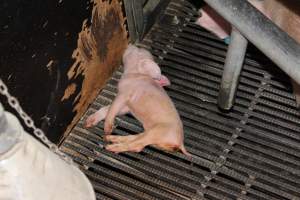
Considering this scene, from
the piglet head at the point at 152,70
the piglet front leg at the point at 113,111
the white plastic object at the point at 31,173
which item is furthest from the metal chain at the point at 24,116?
the piglet head at the point at 152,70

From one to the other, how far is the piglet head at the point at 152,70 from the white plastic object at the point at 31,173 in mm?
896

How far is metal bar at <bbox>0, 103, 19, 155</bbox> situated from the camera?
0.89m

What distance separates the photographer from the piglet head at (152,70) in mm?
1914

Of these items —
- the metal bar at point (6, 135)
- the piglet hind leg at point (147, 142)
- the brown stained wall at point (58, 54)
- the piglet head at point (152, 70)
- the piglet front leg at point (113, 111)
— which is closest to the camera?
the metal bar at point (6, 135)

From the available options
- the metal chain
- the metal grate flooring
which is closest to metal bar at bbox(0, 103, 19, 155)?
the metal chain

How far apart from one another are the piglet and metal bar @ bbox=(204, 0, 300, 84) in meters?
0.48

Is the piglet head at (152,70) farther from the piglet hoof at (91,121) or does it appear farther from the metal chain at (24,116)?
the metal chain at (24,116)

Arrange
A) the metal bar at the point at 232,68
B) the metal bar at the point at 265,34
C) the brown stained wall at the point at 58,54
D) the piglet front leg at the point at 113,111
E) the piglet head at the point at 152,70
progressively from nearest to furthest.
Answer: the metal bar at the point at 265,34 → the brown stained wall at the point at 58,54 → the metal bar at the point at 232,68 → the piglet front leg at the point at 113,111 → the piglet head at the point at 152,70

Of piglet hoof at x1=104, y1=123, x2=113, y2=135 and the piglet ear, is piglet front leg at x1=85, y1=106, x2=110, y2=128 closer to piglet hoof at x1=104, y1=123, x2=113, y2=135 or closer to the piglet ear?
piglet hoof at x1=104, y1=123, x2=113, y2=135

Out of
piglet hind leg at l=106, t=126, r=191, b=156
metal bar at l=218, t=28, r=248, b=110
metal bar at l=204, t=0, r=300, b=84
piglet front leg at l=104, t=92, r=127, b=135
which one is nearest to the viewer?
metal bar at l=204, t=0, r=300, b=84

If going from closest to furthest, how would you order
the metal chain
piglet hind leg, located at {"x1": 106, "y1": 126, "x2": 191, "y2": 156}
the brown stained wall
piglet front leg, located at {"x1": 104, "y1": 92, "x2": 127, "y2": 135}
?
1. the metal chain
2. the brown stained wall
3. piglet hind leg, located at {"x1": 106, "y1": 126, "x2": 191, "y2": 156}
4. piglet front leg, located at {"x1": 104, "y1": 92, "x2": 127, "y2": 135}

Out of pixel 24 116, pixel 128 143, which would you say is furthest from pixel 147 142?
pixel 24 116

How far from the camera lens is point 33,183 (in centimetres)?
95

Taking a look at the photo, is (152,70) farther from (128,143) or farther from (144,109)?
(128,143)
